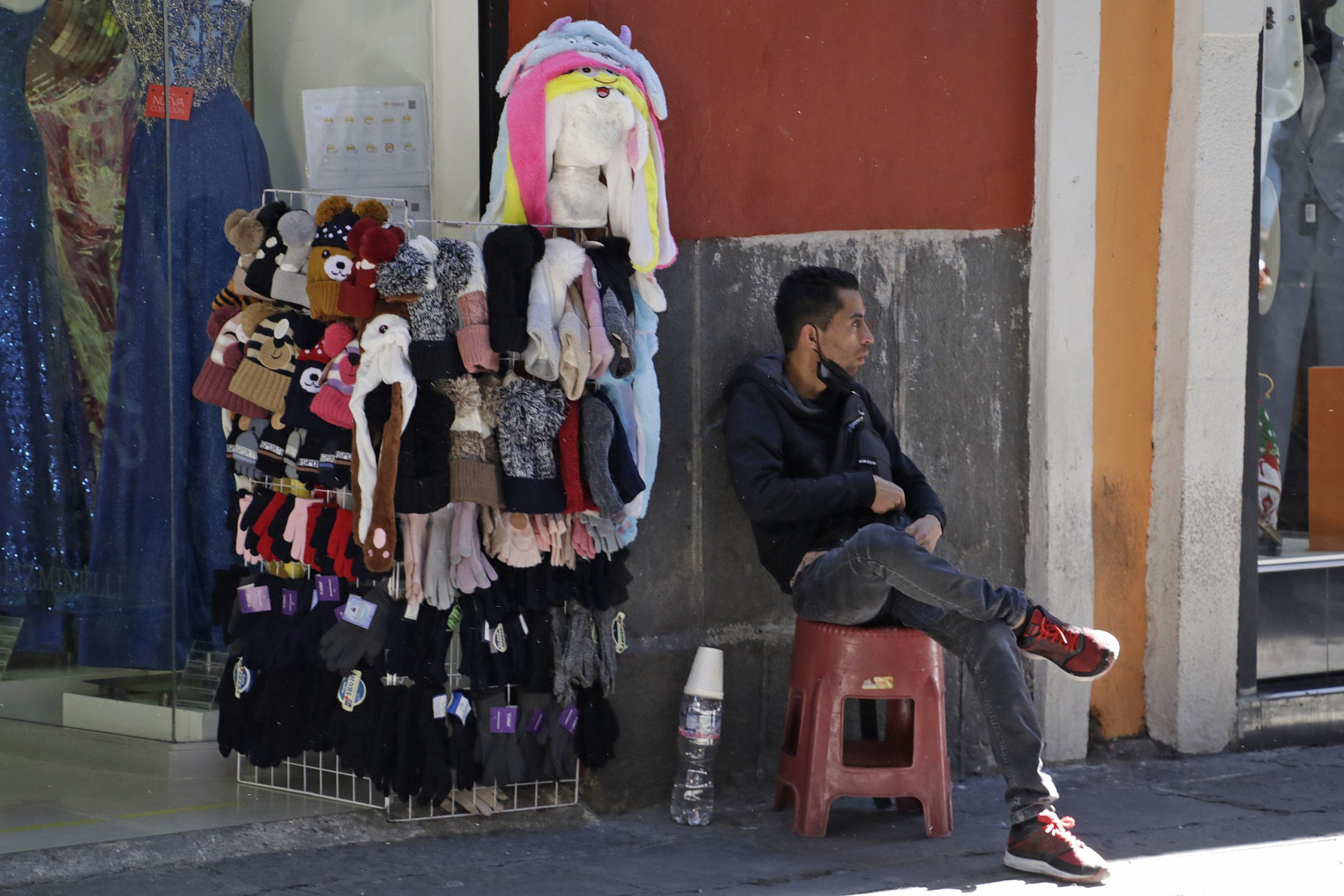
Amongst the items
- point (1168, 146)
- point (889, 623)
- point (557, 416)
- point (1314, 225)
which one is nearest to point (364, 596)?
point (557, 416)

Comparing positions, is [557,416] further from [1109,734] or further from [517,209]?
[1109,734]

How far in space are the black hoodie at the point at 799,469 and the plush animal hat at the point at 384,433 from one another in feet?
3.60

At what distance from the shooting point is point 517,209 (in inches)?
170

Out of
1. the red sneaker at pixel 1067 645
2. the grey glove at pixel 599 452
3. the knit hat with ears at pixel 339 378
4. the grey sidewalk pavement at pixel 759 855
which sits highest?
the knit hat with ears at pixel 339 378

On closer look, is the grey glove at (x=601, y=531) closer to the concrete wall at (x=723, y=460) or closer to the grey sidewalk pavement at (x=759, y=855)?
the concrete wall at (x=723, y=460)

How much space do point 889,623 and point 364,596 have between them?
1.53m

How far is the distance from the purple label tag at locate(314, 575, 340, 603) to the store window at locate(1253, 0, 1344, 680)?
3.47 metres

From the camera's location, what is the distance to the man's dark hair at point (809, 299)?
465 cm

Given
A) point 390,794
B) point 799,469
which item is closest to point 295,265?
point 390,794

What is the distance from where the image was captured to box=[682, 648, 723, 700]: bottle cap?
14.7 feet

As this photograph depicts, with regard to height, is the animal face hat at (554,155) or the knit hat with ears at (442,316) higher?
the animal face hat at (554,155)

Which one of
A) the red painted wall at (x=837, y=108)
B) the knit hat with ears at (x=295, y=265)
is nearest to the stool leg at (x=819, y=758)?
the red painted wall at (x=837, y=108)

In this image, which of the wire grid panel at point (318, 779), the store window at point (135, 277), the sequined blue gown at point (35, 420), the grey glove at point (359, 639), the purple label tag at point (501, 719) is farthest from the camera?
the sequined blue gown at point (35, 420)

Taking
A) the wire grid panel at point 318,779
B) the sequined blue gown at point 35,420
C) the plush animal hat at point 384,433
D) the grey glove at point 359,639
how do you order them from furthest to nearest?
the sequined blue gown at point 35,420, the wire grid panel at point 318,779, the grey glove at point 359,639, the plush animal hat at point 384,433
